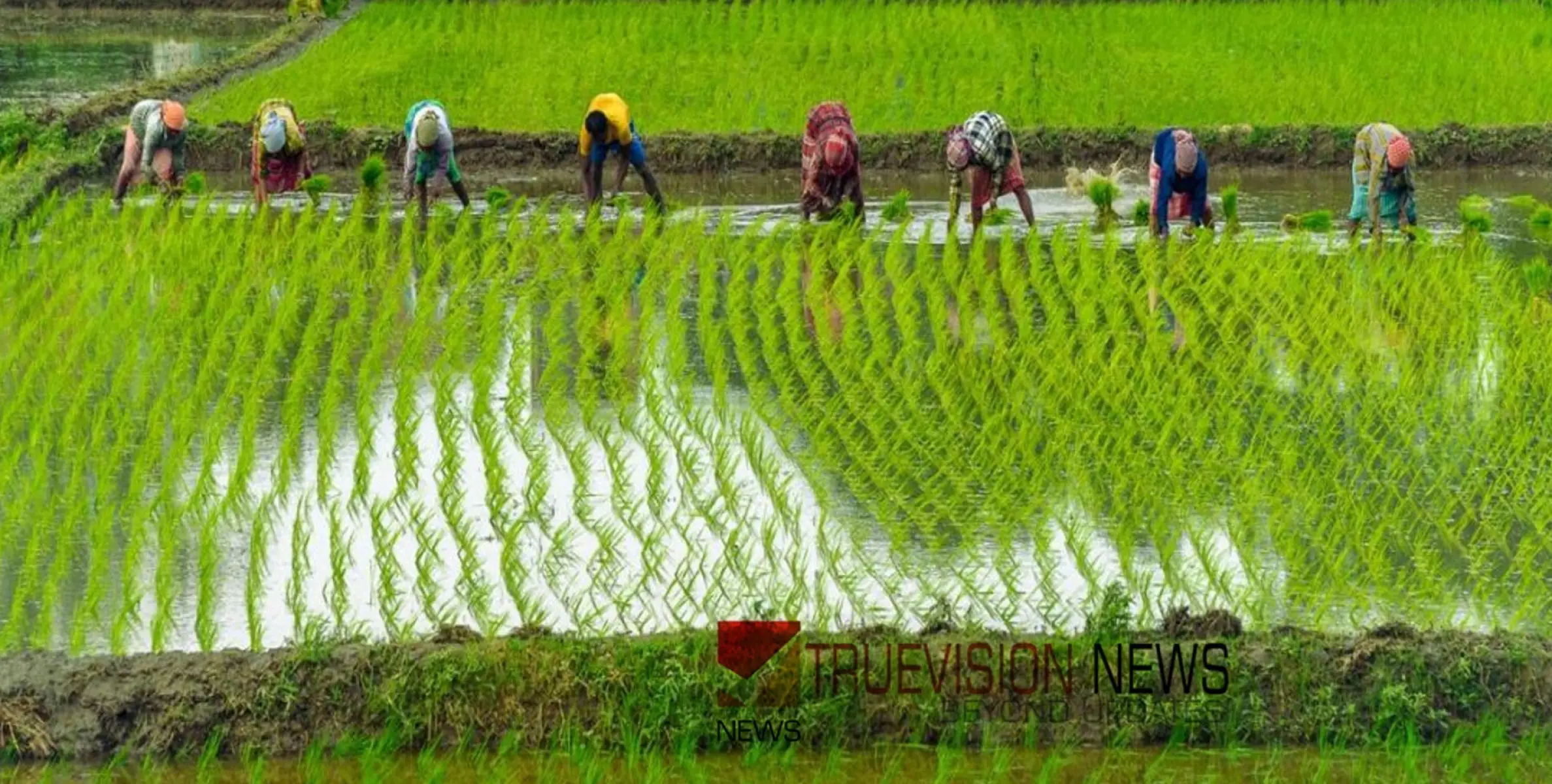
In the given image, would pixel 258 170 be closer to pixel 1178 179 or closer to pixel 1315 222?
pixel 1178 179

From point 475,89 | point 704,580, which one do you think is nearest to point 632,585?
point 704,580

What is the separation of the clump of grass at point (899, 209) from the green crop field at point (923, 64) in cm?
216

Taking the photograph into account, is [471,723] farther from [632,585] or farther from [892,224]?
[892,224]

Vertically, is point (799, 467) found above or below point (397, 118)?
below

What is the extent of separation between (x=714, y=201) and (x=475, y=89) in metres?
3.17

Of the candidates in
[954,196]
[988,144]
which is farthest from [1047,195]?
[988,144]

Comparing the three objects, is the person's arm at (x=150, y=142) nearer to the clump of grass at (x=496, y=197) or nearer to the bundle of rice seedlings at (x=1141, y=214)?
the clump of grass at (x=496, y=197)

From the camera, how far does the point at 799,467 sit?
6664mm

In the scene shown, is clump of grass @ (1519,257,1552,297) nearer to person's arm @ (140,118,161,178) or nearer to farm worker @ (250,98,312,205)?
farm worker @ (250,98,312,205)

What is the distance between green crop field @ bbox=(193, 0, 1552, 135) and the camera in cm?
1333

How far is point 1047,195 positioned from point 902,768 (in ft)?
23.6

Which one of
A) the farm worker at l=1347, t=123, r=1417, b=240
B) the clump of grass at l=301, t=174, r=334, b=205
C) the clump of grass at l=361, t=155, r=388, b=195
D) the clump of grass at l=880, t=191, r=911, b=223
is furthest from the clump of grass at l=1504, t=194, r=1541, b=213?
the clump of grass at l=301, t=174, r=334, b=205

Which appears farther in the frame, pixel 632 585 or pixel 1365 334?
pixel 1365 334

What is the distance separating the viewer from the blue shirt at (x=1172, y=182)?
9711mm
